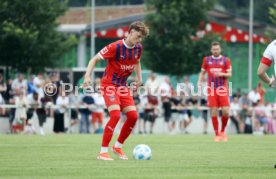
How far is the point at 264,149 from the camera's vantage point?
60.3ft

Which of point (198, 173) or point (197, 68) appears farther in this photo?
point (197, 68)

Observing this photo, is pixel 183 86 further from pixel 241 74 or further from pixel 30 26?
pixel 241 74

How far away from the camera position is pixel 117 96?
579 inches

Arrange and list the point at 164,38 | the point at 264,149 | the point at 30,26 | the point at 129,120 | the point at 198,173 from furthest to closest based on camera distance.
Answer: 1. the point at 164,38
2. the point at 30,26
3. the point at 264,149
4. the point at 129,120
5. the point at 198,173

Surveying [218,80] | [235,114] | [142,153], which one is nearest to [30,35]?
[235,114]

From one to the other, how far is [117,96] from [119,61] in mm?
609

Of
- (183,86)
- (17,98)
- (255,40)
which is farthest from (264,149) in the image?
(255,40)

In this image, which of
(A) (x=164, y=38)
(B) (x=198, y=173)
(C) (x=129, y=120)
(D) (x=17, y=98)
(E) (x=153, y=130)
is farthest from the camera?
(A) (x=164, y=38)

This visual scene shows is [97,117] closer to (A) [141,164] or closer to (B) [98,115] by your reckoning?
(B) [98,115]

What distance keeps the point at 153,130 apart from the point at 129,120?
1907 cm

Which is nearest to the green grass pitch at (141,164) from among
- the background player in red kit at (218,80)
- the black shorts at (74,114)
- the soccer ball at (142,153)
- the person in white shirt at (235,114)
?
the soccer ball at (142,153)

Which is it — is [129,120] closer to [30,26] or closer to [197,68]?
[30,26]

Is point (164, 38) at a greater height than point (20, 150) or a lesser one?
greater

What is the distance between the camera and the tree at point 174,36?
38688mm
